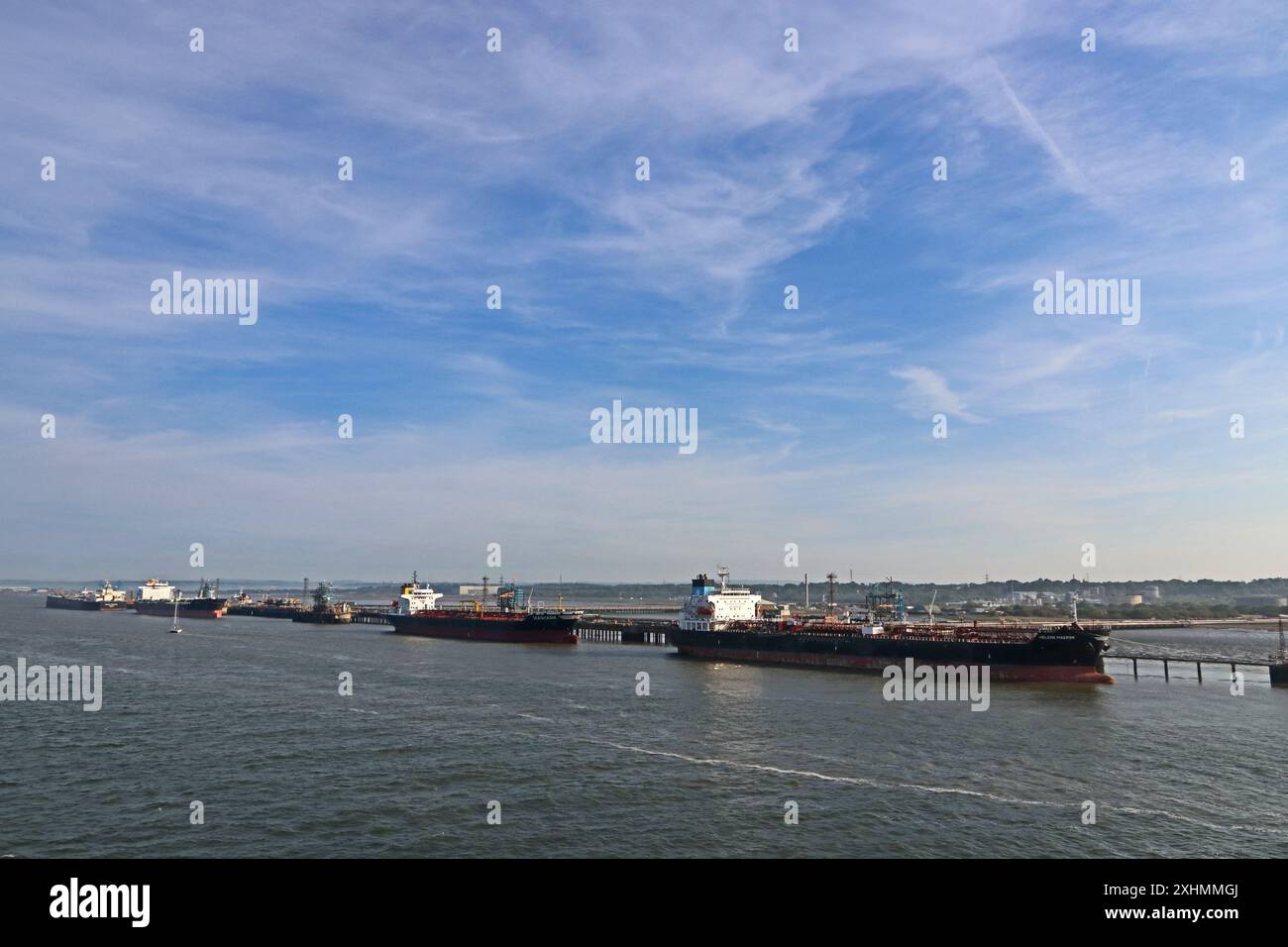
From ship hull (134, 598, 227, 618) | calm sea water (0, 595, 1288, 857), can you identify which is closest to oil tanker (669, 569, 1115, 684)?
calm sea water (0, 595, 1288, 857)

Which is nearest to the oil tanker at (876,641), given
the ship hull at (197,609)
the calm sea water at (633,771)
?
the calm sea water at (633,771)

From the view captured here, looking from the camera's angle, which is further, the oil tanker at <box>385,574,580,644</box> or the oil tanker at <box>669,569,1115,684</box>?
the oil tanker at <box>385,574,580,644</box>

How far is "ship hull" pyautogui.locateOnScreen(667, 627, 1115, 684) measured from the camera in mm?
61531

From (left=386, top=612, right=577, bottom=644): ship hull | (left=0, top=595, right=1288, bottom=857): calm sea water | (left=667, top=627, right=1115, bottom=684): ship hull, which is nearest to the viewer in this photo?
(left=0, top=595, right=1288, bottom=857): calm sea water

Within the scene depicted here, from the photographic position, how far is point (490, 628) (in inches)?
4439

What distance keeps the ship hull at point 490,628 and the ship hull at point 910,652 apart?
23767 mm

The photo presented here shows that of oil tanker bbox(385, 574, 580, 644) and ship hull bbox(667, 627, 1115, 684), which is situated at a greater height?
ship hull bbox(667, 627, 1115, 684)

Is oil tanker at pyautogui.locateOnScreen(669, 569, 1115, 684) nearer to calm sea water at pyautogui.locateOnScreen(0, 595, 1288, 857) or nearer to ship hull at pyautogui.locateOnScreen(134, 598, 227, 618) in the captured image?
calm sea water at pyautogui.locateOnScreen(0, 595, 1288, 857)

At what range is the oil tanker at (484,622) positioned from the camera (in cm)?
10819

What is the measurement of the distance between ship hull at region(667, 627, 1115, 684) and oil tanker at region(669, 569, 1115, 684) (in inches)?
2.8

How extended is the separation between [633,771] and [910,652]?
43.7 metres

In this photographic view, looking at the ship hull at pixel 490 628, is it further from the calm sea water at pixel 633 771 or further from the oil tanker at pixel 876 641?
the calm sea water at pixel 633 771

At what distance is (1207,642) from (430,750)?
11558cm
